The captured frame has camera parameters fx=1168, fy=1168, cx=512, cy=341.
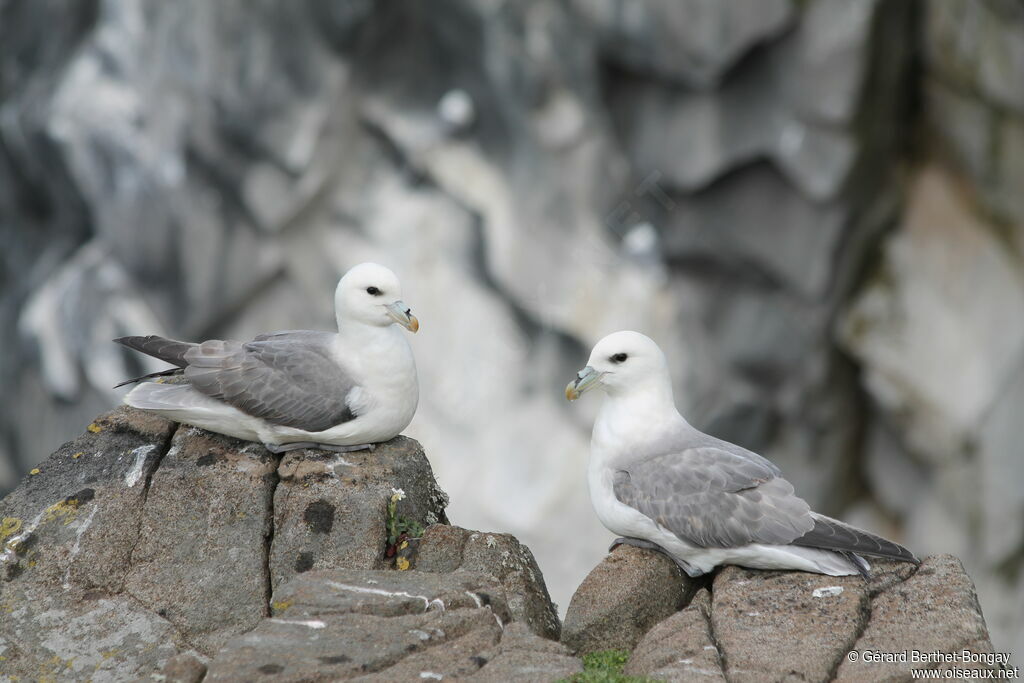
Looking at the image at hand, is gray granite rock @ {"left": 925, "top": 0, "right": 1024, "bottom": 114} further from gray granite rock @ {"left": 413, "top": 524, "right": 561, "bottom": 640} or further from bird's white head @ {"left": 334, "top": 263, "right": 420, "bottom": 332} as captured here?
gray granite rock @ {"left": 413, "top": 524, "right": 561, "bottom": 640}

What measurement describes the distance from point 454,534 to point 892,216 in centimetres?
567

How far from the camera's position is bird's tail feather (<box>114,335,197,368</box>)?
3918mm

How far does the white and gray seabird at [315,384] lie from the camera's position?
3.78 meters

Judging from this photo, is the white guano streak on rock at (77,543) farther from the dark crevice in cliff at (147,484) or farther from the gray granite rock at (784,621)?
the gray granite rock at (784,621)

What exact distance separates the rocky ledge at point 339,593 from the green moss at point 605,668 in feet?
0.15

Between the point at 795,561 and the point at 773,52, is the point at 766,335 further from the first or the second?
the point at 795,561

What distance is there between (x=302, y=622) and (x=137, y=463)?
1.05 meters

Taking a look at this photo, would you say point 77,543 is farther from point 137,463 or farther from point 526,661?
point 526,661

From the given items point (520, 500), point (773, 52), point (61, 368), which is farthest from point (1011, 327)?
point (61, 368)

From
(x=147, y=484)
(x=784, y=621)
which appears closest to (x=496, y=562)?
(x=784, y=621)

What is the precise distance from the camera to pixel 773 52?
7.89 m

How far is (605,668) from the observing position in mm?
3000

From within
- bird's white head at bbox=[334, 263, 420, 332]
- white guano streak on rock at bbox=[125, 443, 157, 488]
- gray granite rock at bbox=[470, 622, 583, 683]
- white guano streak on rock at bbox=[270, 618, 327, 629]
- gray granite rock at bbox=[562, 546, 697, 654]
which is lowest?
gray granite rock at bbox=[470, 622, 583, 683]

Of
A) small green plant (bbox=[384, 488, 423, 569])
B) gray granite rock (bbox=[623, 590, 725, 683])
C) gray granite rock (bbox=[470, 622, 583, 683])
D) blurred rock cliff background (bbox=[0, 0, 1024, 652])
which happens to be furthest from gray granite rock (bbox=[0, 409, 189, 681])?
blurred rock cliff background (bbox=[0, 0, 1024, 652])
